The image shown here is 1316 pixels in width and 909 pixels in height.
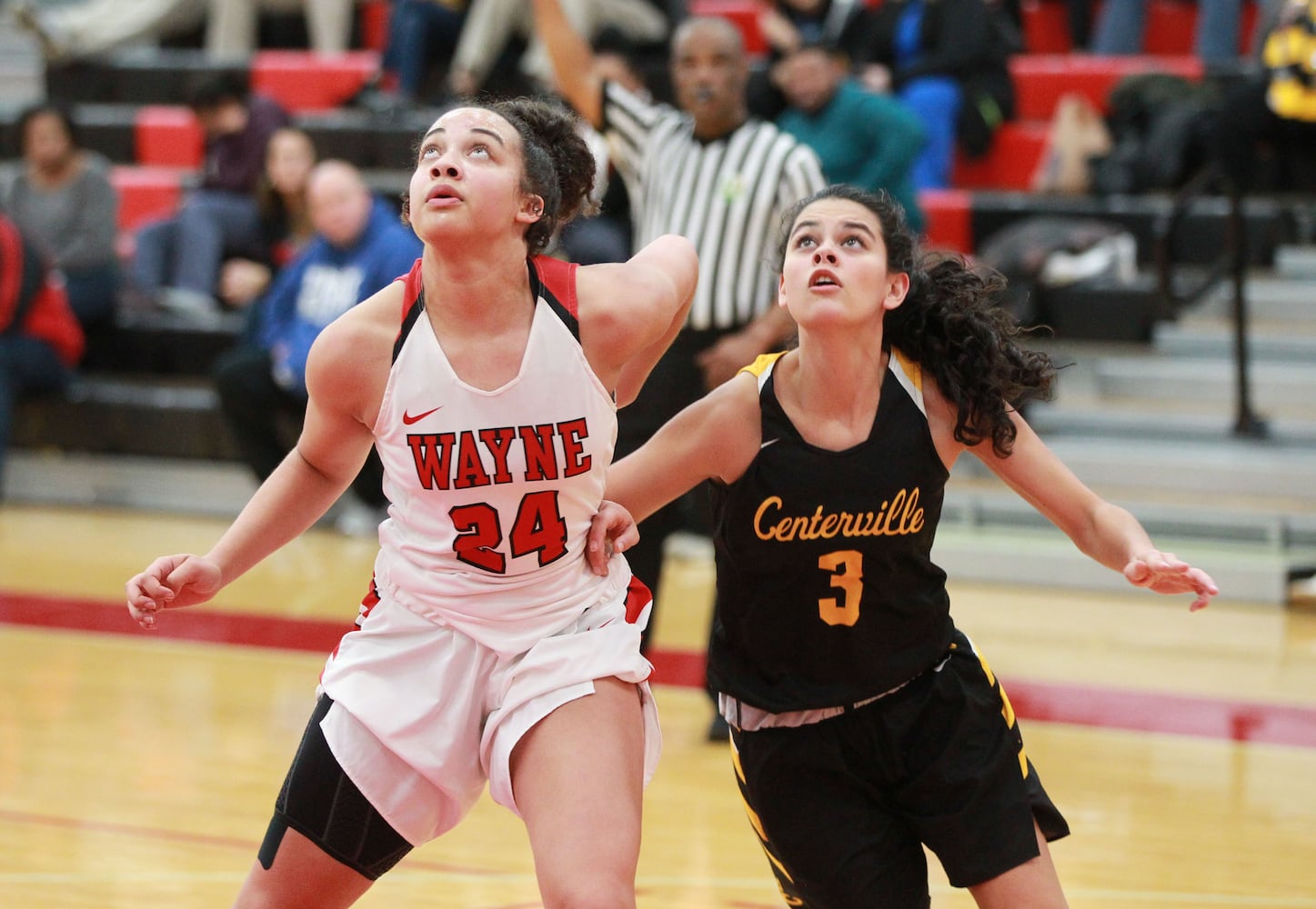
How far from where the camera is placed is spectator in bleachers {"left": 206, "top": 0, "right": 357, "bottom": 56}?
1102cm

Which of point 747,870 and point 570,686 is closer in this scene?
point 570,686

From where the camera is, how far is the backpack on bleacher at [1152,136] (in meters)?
8.41

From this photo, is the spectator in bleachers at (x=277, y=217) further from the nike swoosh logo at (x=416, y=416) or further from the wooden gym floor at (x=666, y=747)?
the nike swoosh logo at (x=416, y=416)

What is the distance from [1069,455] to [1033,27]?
3650 millimetres

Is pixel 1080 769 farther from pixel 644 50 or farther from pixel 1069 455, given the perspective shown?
pixel 644 50

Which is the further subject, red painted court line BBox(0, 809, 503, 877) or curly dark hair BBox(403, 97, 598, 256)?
red painted court line BBox(0, 809, 503, 877)

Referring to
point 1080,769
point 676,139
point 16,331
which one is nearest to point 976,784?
point 1080,769

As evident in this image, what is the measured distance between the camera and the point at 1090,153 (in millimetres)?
8625

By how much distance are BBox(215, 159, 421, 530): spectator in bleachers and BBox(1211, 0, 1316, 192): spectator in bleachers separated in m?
3.61

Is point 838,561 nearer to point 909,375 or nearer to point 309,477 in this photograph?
point 909,375

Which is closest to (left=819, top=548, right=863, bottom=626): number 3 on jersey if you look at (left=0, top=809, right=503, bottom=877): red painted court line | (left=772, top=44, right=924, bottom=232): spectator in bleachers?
(left=0, top=809, right=503, bottom=877): red painted court line

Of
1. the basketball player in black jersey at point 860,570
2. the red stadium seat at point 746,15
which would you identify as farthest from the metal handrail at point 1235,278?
the basketball player in black jersey at point 860,570

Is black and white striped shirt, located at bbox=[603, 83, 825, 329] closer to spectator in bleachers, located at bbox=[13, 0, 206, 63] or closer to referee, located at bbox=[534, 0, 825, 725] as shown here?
referee, located at bbox=[534, 0, 825, 725]

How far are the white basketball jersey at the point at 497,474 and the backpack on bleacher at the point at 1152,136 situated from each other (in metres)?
6.42
